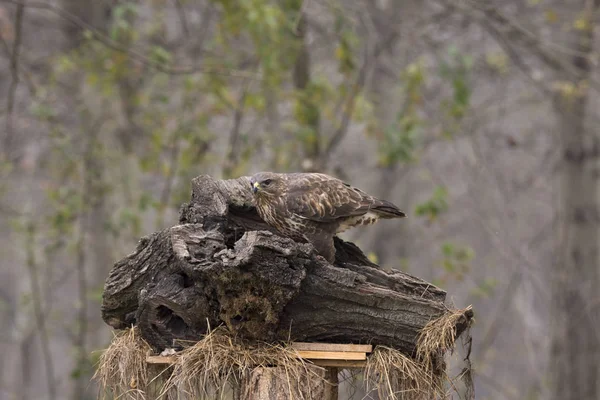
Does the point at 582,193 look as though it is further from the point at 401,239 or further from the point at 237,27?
the point at 237,27

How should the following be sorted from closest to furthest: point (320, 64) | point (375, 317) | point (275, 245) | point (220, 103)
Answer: point (275, 245), point (375, 317), point (220, 103), point (320, 64)

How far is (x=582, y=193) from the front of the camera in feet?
31.0

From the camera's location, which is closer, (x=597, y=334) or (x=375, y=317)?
(x=375, y=317)

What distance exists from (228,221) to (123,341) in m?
0.74

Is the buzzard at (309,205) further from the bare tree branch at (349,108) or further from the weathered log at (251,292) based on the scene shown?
the bare tree branch at (349,108)

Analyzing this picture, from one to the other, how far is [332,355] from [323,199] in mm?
1050

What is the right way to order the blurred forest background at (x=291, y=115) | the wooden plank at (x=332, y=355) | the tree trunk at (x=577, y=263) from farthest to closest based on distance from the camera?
1. the tree trunk at (x=577, y=263)
2. the blurred forest background at (x=291, y=115)
3. the wooden plank at (x=332, y=355)

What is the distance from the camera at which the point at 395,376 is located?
3539 mm

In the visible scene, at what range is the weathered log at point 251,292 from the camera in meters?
3.26

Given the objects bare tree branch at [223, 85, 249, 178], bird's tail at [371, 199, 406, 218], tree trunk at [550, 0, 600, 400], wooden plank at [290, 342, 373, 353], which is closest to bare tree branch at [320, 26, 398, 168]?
bare tree branch at [223, 85, 249, 178]

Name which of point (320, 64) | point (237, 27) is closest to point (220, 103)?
point (237, 27)

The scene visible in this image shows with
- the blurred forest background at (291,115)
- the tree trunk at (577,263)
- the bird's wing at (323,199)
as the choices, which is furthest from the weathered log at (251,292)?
the tree trunk at (577,263)

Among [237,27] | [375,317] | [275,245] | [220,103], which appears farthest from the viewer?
[220,103]

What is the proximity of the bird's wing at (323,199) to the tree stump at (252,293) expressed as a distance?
54cm
